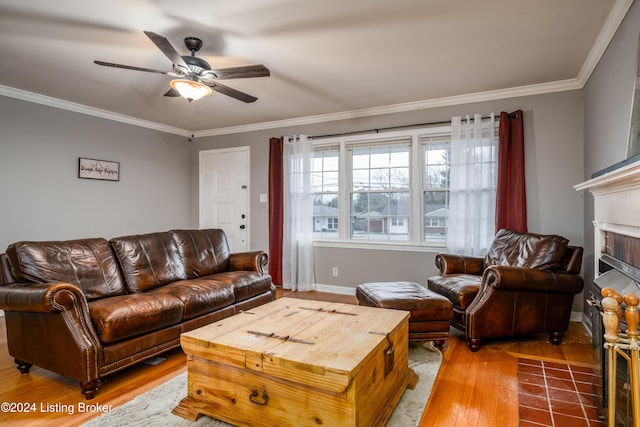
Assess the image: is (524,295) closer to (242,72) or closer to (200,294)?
(200,294)

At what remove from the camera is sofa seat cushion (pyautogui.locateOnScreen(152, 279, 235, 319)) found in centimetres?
270

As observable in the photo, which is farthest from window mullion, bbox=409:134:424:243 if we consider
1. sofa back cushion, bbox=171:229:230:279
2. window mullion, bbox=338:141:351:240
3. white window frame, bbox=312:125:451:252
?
sofa back cushion, bbox=171:229:230:279

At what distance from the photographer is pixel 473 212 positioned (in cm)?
383

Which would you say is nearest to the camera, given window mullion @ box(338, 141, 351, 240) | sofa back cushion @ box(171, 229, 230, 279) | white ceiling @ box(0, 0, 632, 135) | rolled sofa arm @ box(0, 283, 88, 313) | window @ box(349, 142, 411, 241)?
rolled sofa arm @ box(0, 283, 88, 313)

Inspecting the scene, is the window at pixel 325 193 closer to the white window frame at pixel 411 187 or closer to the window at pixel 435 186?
the white window frame at pixel 411 187

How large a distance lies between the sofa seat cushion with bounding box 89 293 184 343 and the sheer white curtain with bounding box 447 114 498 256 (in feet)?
9.65

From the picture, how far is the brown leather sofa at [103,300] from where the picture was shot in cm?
205

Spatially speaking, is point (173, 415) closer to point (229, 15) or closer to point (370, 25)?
point (229, 15)

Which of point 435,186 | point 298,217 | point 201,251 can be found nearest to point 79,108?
point 201,251

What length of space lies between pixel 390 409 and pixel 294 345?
610 mm

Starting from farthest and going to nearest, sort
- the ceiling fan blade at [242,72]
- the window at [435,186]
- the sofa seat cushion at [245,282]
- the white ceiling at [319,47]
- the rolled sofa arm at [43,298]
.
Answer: the window at [435,186]
the sofa seat cushion at [245,282]
the ceiling fan blade at [242,72]
the white ceiling at [319,47]
the rolled sofa arm at [43,298]

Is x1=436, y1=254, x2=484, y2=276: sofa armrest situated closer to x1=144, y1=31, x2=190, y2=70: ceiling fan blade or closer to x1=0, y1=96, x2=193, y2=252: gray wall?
x1=144, y1=31, x2=190, y2=70: ceiling fan blade

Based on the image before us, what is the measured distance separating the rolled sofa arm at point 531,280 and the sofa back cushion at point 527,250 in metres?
0.14

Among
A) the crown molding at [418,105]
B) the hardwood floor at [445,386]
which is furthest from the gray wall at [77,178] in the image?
the hardwood floor at [445,386]
